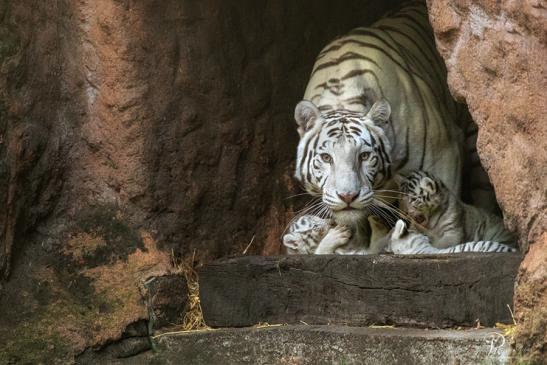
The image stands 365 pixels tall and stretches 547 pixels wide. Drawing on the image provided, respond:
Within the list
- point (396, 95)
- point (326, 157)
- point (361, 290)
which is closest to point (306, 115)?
point (326, 157)

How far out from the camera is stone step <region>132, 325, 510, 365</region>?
5414 mm

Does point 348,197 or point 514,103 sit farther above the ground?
point 514,103

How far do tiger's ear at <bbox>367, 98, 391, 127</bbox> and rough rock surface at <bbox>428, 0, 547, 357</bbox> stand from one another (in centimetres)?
142

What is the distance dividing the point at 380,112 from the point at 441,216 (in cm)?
68

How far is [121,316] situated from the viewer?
6.53 m

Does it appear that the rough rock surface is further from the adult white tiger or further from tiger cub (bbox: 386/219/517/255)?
the adult white tiger

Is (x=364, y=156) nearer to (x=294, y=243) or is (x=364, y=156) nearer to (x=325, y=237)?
(x=325, y=237)

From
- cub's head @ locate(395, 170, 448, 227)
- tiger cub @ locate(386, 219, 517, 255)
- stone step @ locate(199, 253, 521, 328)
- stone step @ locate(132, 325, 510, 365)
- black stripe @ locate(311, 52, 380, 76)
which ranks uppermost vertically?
black stripe @ locate(311, 52, 380, 76)

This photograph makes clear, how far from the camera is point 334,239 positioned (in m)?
6.81

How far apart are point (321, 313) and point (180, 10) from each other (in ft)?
6.23

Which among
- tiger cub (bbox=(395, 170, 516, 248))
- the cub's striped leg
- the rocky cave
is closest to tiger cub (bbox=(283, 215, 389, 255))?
tiger cub (bbox=(395, 170, 516, 248))

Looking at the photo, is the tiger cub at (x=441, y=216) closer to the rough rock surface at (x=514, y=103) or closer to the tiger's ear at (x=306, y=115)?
the tiger's ear at (x=306, y=115)

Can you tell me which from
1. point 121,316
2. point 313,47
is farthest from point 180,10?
point 121,316

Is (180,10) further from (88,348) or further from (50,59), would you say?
(88,348)
